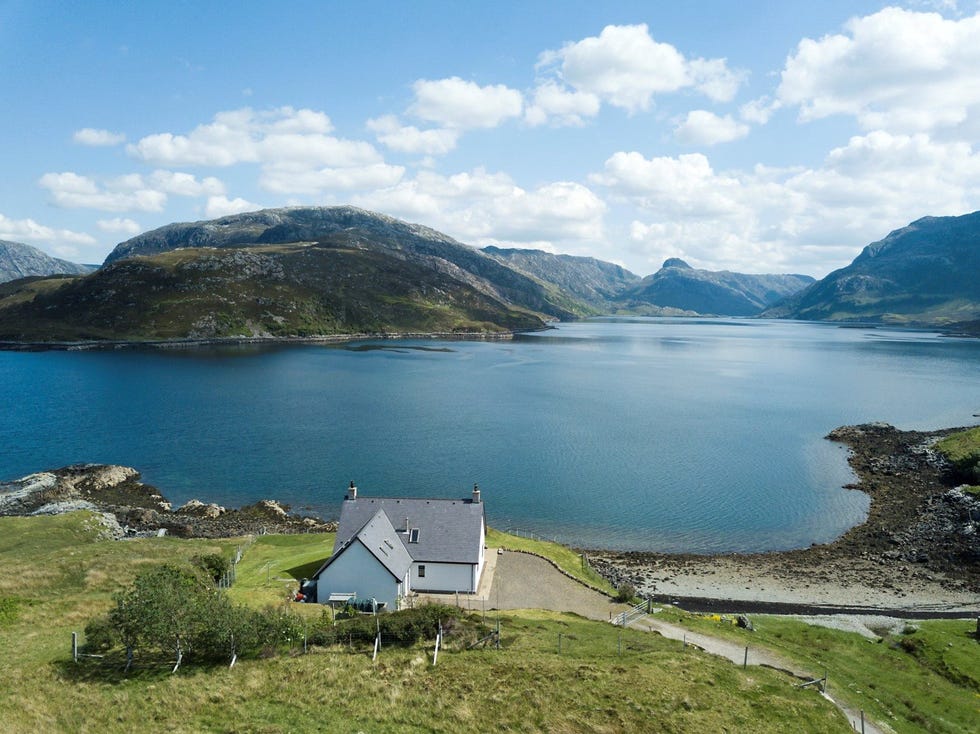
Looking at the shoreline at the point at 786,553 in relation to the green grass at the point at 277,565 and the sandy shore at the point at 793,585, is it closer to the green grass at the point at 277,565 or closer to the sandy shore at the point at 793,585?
the sandy shore at the point at 793,585

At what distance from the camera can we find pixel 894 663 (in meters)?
39.0

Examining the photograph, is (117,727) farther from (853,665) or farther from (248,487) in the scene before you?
(248,487)

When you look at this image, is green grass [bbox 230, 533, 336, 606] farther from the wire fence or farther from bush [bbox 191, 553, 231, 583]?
bush [bbox 191, 553, 231, 583]

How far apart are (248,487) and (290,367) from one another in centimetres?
11444

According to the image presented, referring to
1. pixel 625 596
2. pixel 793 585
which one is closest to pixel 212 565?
pixel 625 596

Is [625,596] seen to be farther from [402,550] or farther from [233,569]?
[233,569]

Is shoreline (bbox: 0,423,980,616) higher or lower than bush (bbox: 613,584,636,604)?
lower

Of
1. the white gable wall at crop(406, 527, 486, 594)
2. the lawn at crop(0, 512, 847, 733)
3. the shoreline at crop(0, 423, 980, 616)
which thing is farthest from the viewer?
the shoreline at crop(0, 423, 980, 616)

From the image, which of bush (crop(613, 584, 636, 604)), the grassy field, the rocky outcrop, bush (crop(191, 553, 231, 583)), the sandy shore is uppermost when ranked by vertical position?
the grassy field

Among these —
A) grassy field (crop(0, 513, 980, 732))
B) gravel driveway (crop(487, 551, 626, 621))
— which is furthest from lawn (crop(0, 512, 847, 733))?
gravel driveway (crop(487, 551, 626, 621))

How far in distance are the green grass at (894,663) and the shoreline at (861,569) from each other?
8650 millimetres

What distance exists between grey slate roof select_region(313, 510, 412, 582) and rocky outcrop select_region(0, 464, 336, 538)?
80.6ft

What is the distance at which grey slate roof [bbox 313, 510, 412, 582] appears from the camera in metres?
41.7

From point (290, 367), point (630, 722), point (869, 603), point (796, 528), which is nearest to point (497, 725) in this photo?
point (630, 722)
